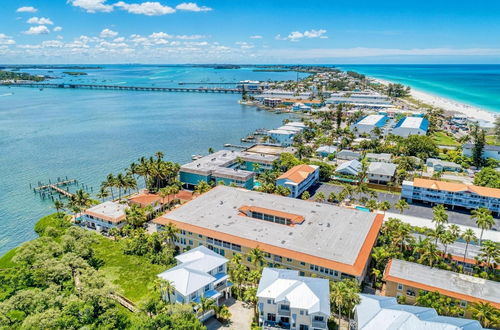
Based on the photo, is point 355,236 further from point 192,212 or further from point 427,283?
point 192,212

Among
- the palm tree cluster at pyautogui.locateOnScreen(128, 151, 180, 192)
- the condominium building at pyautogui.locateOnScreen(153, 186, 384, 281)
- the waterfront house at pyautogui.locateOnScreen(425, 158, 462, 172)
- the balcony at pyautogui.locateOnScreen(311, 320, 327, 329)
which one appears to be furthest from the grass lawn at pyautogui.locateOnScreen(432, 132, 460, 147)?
the balcony at pyautogui.locateOnScreen(311, 320, 327, 329)

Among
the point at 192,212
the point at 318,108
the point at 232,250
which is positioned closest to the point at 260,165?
the point at 192,212

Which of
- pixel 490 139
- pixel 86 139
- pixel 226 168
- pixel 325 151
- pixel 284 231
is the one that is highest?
pixel 226 168

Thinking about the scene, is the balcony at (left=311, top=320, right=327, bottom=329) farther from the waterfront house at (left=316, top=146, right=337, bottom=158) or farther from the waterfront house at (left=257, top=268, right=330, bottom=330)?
Answer: the waterfront house at (left=316, top=146, right=337, bottom=158)

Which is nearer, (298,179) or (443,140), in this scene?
(298,179)

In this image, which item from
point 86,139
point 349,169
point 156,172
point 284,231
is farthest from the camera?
point 86,139

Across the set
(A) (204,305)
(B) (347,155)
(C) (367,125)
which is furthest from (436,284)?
(C) (367,125)

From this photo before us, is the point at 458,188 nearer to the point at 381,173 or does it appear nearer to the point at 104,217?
the point at 381,173

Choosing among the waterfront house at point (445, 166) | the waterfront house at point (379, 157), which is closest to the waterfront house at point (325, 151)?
the waterfront house at point (379, 157)
